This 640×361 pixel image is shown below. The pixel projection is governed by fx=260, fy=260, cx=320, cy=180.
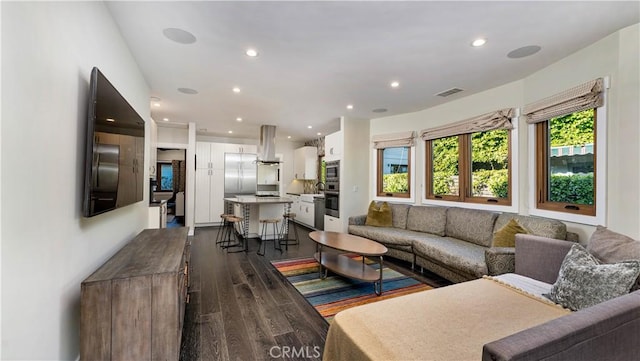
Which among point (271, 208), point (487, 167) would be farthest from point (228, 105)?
point (487, 167)

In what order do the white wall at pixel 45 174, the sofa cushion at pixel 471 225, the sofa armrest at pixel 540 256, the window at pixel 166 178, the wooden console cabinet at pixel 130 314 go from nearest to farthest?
the white wall at pixel 45 174
the wooden console cabinet at pixel 130 314
the sofa armrest at pixel 540 256
the sofa cushion at pixel 471 225
the window at pixel 166 178

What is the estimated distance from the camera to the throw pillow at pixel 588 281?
1529 mm

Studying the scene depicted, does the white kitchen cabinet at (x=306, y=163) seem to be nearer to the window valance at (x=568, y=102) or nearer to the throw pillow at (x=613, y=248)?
the window valance at (x=568, y=102)

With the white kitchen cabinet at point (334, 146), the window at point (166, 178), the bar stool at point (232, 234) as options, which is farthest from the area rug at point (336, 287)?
the window at point (166, 178)

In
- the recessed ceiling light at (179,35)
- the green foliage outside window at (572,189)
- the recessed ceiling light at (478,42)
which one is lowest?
the green foliage outside window at (572,189)

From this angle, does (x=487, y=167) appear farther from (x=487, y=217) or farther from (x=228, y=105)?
(x=228, y=105)

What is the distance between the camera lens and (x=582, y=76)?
2.65m

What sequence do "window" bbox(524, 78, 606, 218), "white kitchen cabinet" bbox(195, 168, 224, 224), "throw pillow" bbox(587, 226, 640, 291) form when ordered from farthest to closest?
"white kitchen cabinet" bbox(195, 168, 224, 224) < "window" bbox(524, 78, 606, 218) < "throw pillow" bbox(587, 226, 640, 291)

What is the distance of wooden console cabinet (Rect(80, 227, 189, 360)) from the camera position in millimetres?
1461

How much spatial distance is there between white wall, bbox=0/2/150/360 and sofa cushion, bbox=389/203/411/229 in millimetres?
4105

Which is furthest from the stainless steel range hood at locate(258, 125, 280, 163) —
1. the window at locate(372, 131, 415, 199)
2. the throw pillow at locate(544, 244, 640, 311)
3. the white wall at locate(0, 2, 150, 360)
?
the throw pillow at locate(544, 244, 640, 311)

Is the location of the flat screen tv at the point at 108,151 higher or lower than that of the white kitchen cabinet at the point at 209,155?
lower

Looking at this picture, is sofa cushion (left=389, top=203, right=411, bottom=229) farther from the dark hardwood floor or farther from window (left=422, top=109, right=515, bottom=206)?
the dark hardwood floor

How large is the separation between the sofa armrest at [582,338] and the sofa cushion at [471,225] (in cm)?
227
